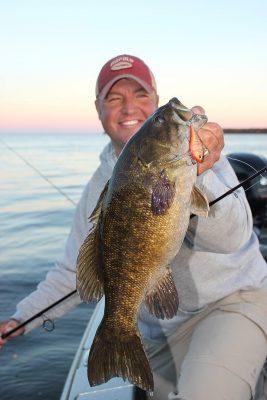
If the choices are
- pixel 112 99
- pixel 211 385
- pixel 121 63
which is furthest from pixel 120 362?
pixel 121 63

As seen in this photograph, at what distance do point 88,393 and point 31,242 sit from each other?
852 centimetres

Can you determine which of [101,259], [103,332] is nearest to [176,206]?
[101,259]

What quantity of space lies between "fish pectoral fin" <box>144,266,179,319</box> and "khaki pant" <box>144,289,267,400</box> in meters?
0.81

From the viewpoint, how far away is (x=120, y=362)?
7.89 feet

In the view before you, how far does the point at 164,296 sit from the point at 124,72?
2.13 metres

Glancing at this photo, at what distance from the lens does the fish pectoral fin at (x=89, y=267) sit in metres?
2.39

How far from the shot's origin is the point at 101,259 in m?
2.36

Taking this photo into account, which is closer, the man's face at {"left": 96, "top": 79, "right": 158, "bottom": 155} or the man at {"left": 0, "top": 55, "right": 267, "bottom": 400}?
the man at {"left": 0, "top": 55, "right": 267, "bottom": 400}

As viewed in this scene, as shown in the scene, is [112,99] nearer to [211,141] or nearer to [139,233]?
[211,141]

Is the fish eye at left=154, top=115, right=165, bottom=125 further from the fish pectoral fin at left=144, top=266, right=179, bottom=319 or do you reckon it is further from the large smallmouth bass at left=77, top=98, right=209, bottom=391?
the fish pectoral fin at left=144, top=266, right=179, bottom=319

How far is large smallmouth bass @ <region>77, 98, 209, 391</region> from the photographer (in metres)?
2.17

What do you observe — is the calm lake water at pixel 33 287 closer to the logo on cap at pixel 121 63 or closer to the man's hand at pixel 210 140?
the logo on cap at pixel 121 63

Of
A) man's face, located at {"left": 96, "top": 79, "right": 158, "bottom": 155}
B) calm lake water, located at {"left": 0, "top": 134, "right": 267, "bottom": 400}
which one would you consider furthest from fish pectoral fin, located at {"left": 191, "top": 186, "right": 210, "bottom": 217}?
calm lake water, located at {"left": 0, "top": 134, "right": 267, "bottom": 400}

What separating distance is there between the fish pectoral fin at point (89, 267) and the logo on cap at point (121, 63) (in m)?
1.93
